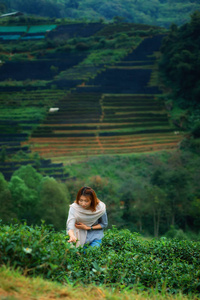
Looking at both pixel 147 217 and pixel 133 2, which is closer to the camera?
pixel 147 217

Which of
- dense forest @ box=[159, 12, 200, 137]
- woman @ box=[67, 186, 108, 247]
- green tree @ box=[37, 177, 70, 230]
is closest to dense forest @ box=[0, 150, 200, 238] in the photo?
green tree @ box=[37, 177, 70, 230]

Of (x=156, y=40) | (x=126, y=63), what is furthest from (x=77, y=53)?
(x=156, y=40)

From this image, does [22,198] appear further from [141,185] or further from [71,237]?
[71,237]

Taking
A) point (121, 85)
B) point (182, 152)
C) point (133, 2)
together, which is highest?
point (133, 2)

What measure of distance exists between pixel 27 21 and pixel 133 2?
1504 centimetres

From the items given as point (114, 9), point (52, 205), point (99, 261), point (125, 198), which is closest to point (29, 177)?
point (52, 205)

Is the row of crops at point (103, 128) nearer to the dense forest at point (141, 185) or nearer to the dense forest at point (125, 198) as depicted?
the dense forest at point (141, 185)

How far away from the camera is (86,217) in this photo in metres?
3.29

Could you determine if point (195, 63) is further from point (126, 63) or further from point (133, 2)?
point (133, 2)

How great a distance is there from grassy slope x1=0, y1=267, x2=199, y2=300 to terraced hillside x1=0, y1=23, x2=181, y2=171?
19590 millimetres

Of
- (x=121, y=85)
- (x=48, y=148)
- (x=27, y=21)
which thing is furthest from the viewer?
(x=27, y=21)

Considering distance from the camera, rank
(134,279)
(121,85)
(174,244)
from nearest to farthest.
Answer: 1. (134,279)
2. (174,244)
3. (121,85)

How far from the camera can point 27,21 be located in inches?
1615

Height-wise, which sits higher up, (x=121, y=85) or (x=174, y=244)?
(x=174, y=244)
